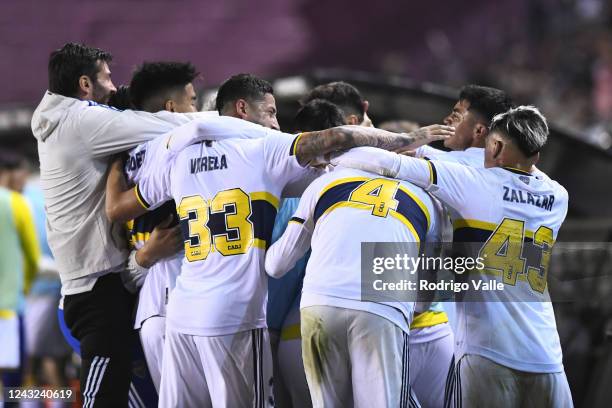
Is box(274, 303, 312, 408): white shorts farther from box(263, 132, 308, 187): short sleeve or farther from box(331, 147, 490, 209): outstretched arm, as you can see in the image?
box(331, 147, 490, 209): outstretched arm

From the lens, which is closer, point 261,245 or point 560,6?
point 261,245

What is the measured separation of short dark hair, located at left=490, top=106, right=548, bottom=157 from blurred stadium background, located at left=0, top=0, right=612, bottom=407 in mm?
1945

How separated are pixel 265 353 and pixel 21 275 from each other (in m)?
4.28

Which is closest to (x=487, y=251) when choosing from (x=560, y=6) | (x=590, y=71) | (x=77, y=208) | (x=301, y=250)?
(x=301, y=250)

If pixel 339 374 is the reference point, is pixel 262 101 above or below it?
above

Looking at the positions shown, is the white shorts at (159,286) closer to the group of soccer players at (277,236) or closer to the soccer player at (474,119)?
the group of soccer players at (277,236)

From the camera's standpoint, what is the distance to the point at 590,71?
18.1 metres

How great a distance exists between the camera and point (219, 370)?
5094 millimetres

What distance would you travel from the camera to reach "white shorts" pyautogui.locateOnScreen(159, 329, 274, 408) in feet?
16.7

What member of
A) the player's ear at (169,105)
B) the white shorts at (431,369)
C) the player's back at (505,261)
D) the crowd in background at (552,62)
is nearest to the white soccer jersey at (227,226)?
the player's ear at (169,105)

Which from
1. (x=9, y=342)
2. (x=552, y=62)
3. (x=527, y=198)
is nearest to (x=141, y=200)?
(x=527, y=198)

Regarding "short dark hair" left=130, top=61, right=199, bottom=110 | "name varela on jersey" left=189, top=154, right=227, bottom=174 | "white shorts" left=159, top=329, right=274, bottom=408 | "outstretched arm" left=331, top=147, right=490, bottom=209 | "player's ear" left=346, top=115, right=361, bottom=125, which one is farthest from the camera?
"player's ear" left=346, top=115, right=361, bottom=125

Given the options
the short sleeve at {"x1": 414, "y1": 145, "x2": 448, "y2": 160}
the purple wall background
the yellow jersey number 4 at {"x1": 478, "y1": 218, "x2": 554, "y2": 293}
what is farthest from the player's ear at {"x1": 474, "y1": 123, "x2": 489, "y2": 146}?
the purple wall background

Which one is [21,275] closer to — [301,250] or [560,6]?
[301,250]
